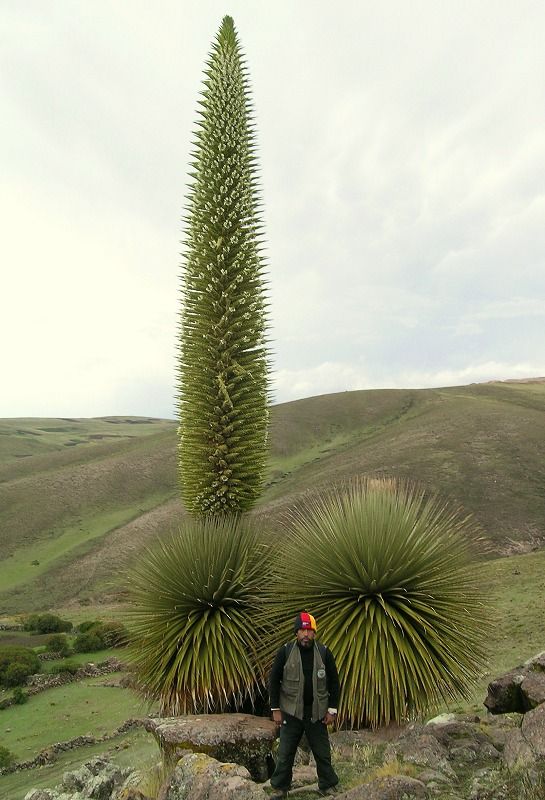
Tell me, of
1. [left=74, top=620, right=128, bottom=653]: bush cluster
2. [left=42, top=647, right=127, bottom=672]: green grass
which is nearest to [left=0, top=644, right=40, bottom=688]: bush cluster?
[left=42, top=647, right=127, bottom=672]: green grass

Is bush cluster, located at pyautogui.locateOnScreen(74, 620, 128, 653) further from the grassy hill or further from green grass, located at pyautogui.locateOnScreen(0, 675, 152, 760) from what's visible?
green grass, located at pyautogui.locateOnScreen(0, 675, 152, 760)

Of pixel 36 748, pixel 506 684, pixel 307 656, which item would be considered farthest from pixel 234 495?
pixel 36 748

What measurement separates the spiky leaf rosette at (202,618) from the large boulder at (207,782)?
1.00m

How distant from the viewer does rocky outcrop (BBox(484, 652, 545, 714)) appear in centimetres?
705

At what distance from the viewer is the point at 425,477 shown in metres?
50.1

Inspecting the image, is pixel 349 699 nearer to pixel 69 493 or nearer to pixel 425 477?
pixel 425 477

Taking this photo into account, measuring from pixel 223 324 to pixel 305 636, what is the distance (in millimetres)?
3807

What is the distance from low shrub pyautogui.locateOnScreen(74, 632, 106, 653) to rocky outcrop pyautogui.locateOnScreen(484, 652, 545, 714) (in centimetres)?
2828

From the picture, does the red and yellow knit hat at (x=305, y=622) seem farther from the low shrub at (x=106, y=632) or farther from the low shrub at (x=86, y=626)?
the low shrub at (x=86, y=626)

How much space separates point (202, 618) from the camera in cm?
660

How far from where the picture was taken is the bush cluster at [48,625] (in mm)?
34906

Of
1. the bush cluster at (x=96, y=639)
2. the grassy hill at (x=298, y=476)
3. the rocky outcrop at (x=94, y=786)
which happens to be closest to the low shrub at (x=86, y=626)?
the bush cluster at (x=96, y=639)

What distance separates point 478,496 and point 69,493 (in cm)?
4597

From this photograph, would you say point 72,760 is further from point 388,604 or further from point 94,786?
point 388,604
